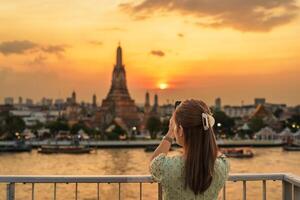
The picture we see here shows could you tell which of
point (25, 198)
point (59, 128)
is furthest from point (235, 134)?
point (25, 198)

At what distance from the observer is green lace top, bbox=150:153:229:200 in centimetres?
207

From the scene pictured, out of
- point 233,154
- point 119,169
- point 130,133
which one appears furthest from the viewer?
point 130,133

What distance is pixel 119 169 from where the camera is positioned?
37062mm

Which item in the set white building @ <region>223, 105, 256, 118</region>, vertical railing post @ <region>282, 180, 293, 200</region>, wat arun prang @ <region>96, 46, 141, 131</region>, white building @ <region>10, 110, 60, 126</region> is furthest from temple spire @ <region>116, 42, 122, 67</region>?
vertical railing post @ <region>282, 180, 293, 200</region>

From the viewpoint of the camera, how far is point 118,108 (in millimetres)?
92750

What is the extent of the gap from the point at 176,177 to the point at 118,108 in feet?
298

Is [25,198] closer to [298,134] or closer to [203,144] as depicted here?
[203,144]

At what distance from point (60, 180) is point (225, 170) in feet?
4.13

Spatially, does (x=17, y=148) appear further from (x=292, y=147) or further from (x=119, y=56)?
(x=119, y=56)

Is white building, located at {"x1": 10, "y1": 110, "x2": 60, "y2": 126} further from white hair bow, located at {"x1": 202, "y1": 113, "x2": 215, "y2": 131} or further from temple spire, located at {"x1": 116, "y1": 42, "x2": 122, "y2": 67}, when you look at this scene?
white hair bow, located at {"x1": 202, "y1": 113, "x2": 215, "y2": 131}

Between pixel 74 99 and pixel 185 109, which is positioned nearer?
pixel 185 109

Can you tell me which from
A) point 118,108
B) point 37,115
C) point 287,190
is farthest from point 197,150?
point 37,115

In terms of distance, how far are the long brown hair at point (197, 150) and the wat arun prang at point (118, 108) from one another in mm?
85989

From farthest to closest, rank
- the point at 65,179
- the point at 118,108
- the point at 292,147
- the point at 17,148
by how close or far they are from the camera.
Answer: the point at 118,108 → the point at 292,147 → the point at 17,148 → the point at 65,179
